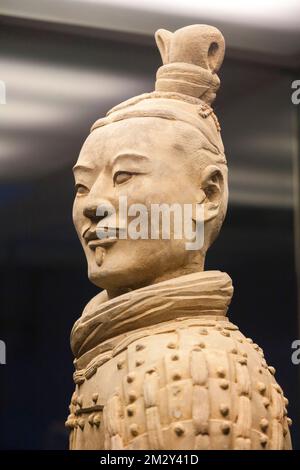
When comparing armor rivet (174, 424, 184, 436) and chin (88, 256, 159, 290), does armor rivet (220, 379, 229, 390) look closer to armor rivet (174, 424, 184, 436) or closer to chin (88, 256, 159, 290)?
armor rivet (174, 424, 184, 436)

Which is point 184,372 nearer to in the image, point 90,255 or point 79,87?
point 90,255

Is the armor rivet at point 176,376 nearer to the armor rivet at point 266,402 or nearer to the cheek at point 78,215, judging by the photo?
the armor rivet at point 266,402

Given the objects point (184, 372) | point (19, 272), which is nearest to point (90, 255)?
point (184, 372)

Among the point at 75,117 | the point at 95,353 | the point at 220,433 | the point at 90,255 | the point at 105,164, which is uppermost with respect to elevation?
the point at 75,117

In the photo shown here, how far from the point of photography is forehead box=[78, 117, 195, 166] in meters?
5.11

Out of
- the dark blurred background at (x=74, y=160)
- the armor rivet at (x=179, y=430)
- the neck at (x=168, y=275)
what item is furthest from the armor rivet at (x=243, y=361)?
the dark blurred background at (x=74, y=160)

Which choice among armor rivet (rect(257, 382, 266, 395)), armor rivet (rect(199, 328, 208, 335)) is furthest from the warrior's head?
armor rivet (rect(257, 382, 266, 395))

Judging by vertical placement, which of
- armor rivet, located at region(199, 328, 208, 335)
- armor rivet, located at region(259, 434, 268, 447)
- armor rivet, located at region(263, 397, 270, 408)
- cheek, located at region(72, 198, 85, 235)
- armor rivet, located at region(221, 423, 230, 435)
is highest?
cheek, located at region(72, 198, 85, 235)

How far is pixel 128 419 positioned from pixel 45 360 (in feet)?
6.87

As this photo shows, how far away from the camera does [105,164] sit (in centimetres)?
516

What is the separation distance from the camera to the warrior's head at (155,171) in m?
5.07

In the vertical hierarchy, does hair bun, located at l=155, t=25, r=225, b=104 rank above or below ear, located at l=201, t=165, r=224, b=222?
above

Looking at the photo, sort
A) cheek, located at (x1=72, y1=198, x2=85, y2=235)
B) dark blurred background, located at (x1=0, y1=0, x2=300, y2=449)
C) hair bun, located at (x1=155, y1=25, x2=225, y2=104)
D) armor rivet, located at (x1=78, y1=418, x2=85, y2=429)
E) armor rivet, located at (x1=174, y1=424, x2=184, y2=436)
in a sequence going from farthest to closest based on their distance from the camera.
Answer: dark blurred background, located at (x1=0, y1=0, x2=300, y2=449), hair bun, located at (x1=155, y1=25, x2=225, y2=104), cheek, located at (x1=72, y1=198, x2=85, y2=235), armor rivet, located at (x1=78, y1=418, x2=85, y2=429), armor rivet, located at (x1=174, y1=424, x2=184, y2=436)

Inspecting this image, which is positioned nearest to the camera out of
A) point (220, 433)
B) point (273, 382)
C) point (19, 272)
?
point (220, 433)
